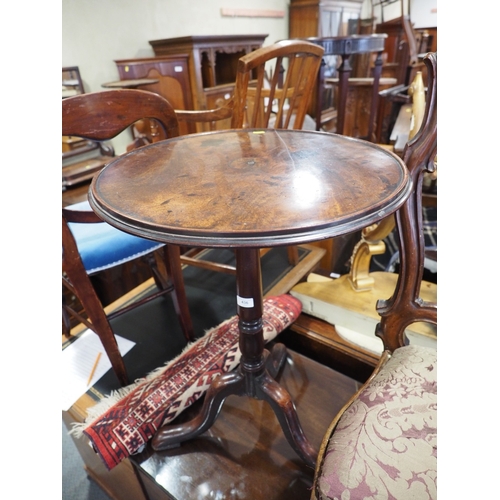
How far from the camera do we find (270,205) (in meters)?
0.63

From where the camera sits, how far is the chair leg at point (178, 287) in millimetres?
1375

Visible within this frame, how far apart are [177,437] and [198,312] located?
0.66 m

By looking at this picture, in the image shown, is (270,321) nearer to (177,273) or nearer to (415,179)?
(177,273)

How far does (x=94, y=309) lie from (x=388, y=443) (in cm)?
90

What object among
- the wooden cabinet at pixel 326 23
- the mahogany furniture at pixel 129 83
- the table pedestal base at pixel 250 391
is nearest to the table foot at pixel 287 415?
the table pedestal base at pixel 250 391

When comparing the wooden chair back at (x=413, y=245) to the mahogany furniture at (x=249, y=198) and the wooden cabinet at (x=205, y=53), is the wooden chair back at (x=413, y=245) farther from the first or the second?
the wooden cabinet at (x=205, y=53)

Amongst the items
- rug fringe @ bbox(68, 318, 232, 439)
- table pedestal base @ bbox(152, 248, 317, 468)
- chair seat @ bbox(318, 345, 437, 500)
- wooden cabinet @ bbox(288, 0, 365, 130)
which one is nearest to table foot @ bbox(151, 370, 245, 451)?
table pedestal base @ bbox(152, 248, 317, 468)

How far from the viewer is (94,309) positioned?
115 centimetres

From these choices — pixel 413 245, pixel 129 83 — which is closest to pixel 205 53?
pixel 129 83

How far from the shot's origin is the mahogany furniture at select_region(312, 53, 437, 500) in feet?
2.02

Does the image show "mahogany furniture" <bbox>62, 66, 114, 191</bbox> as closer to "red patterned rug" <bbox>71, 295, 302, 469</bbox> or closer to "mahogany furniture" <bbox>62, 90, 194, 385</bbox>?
"mahogany furniture" <bbox>62, 90, 194, 385</bbox>

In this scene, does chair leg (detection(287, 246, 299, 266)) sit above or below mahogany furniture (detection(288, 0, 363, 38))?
below

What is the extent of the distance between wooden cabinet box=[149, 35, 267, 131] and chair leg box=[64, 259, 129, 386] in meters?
1.96
